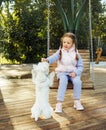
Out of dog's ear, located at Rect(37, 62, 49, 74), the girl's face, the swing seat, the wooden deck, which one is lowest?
the wooden deck

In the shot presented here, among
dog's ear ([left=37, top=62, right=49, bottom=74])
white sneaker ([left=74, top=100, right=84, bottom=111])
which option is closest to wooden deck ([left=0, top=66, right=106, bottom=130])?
white sneaker ([left=74, top=100, right=84, bottom=111])

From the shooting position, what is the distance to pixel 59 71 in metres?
3.79

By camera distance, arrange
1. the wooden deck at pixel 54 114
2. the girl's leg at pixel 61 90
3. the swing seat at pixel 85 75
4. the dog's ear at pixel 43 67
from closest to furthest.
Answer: the wooden deck at pixel 54 114 → the dog's ear at pixel 43 67 → the girl's leg at pixel 61 90 → the swing seat at pixel 85 75

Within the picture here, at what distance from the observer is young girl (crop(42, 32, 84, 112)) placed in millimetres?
3664

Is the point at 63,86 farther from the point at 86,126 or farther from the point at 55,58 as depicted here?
the point at 86,126

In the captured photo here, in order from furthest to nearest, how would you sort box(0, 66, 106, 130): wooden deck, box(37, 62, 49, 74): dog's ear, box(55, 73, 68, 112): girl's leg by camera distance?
1. box(55, 73, 68, 112): girl's leg
2. box(37, 62, 49, 74): dog's ear
3. box(0, 66, 106, 130): wooden deck

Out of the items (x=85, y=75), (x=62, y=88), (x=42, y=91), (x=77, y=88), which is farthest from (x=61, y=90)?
(x=85, y=75)

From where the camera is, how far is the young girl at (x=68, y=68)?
12.0ft

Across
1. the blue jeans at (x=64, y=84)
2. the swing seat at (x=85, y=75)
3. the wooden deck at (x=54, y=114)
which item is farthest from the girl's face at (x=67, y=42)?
the swing seat at (x=85, y=75)

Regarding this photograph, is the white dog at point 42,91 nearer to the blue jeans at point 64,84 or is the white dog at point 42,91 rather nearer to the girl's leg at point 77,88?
the blue jeans at point 64,84

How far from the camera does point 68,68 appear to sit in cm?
377

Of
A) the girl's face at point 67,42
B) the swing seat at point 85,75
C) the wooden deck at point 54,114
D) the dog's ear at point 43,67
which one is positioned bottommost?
the wooden deck at point 54,114

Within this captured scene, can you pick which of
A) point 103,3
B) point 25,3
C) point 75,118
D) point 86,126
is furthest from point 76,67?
point 103,3

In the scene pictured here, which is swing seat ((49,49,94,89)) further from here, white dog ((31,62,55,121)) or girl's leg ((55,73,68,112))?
A: white dog ((31,62,55,121))
